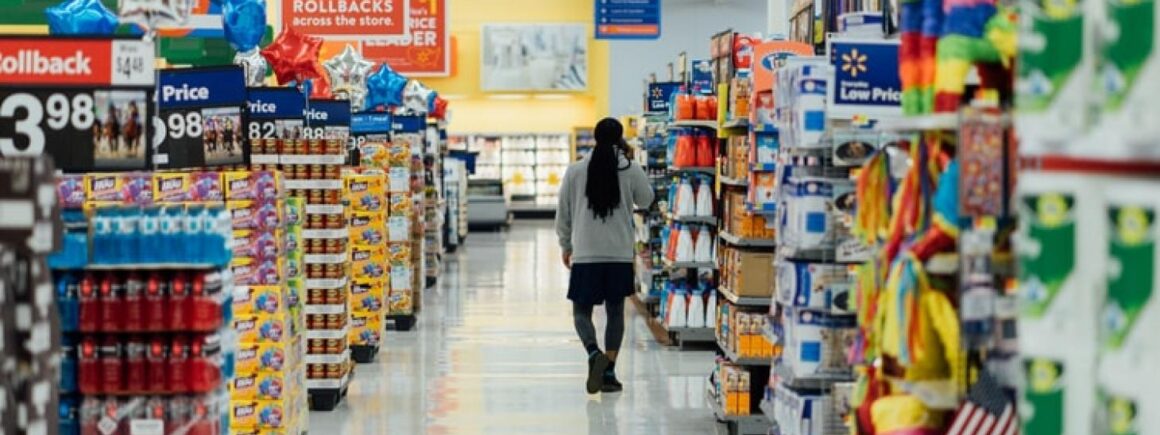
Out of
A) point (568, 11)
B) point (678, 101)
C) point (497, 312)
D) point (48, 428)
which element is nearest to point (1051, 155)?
point (48, 428)

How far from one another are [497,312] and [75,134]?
1118 cm

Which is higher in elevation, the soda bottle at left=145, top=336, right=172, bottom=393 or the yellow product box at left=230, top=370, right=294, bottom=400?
the soda bottle at left=145, top=336, right=172, bottom=393

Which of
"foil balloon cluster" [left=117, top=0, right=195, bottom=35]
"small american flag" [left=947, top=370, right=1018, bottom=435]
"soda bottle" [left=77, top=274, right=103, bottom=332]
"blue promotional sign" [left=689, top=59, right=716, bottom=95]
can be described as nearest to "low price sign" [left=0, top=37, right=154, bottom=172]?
"foil balloon cluster" [left=117, top=0, right=195, bottom=35]

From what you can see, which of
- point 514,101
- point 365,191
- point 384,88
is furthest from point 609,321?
point 514,101

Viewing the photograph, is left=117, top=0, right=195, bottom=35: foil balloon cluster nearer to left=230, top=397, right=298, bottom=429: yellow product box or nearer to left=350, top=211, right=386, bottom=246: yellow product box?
left=230, top=397, right=298, bottom=429: yellow product box

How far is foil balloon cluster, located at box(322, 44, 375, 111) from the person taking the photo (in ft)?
49.8

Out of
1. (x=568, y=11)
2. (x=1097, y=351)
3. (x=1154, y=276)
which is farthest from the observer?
(x=568, y=11)

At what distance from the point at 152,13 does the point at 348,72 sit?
371 inches

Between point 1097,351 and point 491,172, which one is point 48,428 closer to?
point 1097,351

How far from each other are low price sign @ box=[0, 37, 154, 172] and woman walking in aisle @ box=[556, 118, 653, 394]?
4.68 metres

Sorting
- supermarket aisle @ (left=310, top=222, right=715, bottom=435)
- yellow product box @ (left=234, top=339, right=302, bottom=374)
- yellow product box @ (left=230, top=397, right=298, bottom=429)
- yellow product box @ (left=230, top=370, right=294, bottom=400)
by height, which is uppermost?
yellow product box @ (left=234, top=339, right=302, bottom=374)

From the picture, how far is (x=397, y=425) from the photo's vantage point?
9.62m

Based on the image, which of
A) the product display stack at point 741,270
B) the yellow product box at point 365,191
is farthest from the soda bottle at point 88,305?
the yellow product box at point 365,191

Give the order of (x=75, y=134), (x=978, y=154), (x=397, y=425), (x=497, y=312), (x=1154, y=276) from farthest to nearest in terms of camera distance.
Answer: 1. (x=497, y=312)
2. (x=397, y=425)
3. (x=75, y=134)
4. (x=978, y=154)
5. (x=1154, y=276)
